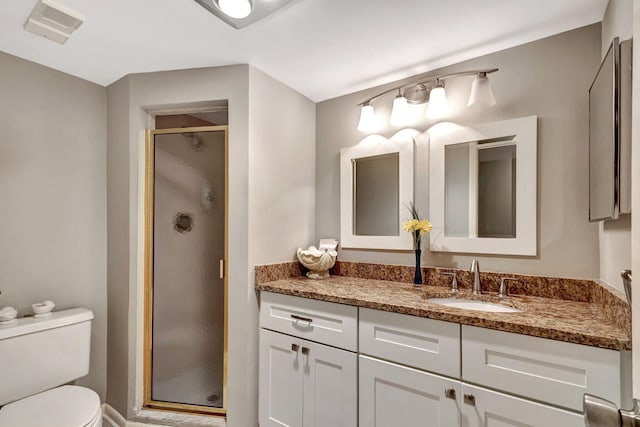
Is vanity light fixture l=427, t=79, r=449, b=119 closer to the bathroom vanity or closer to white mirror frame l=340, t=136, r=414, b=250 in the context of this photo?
white mirror frame l=340, t=136, r=414, b=250

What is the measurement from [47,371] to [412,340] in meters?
1.95

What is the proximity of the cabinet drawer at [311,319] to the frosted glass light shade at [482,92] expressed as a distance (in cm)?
125

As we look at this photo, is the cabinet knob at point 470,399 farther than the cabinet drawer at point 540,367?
Yes

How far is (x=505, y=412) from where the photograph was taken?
3.63 feet

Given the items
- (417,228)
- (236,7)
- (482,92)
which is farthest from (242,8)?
(417,228)

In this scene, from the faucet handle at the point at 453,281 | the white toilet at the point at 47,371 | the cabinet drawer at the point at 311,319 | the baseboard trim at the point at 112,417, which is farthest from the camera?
the baseboard trim at the point at 112,417

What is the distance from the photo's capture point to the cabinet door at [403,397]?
4.02 feet

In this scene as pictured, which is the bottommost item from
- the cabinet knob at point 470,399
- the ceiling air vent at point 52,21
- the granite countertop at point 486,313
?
the cabinet knob at point 470,399

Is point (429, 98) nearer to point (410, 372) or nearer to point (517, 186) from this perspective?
point (517, 186)

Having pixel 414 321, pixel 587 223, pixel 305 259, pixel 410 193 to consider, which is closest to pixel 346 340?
pixel 414 321

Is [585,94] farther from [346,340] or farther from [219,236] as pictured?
[219,236]

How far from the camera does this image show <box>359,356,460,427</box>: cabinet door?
4.02ft

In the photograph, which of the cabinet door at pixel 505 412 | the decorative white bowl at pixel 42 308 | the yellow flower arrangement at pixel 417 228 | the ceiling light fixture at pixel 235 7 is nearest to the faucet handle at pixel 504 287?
the yellow flower arrangement at pixel 417 228

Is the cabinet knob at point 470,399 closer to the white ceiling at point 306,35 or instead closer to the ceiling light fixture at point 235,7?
the white ceiling at point 306,35
